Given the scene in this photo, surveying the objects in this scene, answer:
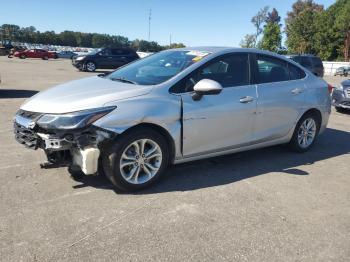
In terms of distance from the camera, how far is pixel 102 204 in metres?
4.00

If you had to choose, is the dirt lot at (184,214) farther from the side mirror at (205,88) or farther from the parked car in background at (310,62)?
the parked car in background at (310,62)

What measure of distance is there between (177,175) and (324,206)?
1768 mm

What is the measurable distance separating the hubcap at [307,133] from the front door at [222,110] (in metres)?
1.32

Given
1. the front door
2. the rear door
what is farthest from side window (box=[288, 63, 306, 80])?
the front door

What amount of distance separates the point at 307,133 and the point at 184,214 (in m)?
3.32

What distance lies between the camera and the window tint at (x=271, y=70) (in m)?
5.50

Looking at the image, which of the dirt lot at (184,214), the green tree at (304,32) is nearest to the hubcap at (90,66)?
the dirt lot at (184,214)

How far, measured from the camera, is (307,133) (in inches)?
251

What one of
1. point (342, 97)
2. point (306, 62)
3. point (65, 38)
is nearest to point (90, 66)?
point (306, 62)

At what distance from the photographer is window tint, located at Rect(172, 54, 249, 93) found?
4641 millimetres

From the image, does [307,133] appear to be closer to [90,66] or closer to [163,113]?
[163,113]

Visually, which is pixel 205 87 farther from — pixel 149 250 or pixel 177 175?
pixel 149 250

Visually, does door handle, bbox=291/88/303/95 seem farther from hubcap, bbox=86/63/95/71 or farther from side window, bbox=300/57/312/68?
hubcap, bbox=86/63/95/71

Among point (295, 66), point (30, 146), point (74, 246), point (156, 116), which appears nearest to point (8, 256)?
point (74, 246)
